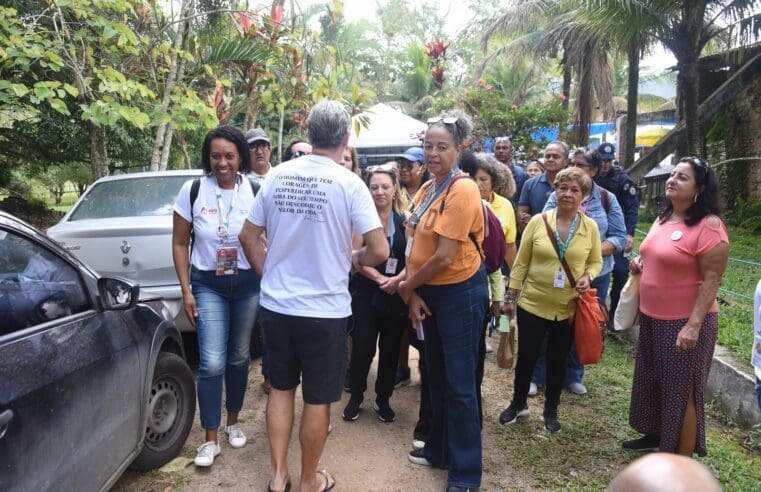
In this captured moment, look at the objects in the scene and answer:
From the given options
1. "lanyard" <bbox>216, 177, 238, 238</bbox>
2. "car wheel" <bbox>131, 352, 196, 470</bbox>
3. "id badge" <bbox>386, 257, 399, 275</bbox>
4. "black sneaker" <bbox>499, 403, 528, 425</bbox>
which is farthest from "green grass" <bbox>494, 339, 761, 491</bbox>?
"lanyard" <bbox>216, 177, 238, 238</bbox>

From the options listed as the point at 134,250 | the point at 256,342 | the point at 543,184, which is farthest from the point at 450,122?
the point at 256,342

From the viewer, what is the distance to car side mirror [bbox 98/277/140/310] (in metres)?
2.64

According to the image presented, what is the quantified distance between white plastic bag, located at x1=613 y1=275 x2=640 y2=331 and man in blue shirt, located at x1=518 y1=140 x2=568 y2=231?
155cm

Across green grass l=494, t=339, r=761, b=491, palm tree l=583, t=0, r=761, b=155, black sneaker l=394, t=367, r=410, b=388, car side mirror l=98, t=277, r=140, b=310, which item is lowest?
green grass l=494, t=339, r=761, b=491

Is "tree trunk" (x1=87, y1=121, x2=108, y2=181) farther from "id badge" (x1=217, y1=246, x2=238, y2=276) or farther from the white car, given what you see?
"id badge" (x1=217, y1=246, x2=238, y2=276)

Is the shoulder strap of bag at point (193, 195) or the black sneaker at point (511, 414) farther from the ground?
the shoulder strap of bag at point (193, 195)

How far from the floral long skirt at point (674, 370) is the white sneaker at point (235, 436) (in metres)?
2.51

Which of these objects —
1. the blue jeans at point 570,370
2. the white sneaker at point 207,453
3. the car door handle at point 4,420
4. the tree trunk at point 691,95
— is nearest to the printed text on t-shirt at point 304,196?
the car door handle at point 4,420

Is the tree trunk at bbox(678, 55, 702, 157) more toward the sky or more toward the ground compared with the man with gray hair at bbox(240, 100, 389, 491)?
more toward the sky

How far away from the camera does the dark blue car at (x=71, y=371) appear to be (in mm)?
1895

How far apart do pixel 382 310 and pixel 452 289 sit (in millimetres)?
937

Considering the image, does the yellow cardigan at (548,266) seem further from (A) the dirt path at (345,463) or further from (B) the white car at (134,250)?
(B) the white car at (134,250)

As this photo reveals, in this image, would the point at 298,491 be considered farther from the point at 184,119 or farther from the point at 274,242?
the point at 184,119

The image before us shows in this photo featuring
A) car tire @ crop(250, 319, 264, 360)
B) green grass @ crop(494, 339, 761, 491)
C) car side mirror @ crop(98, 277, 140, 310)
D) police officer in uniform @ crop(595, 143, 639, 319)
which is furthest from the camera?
police officer in uniform @ crop(595, 143, 639, 319)
